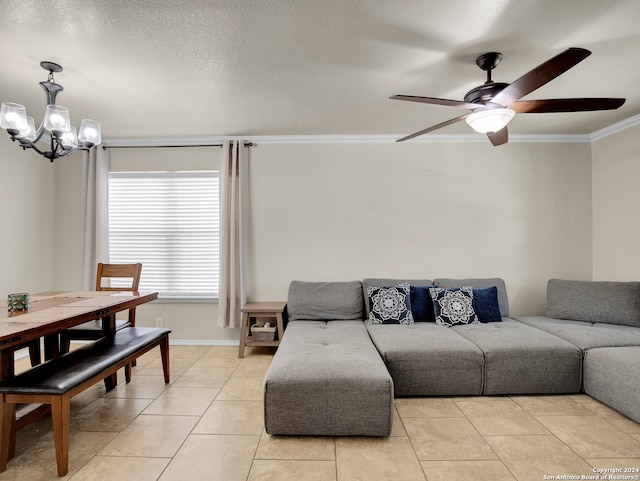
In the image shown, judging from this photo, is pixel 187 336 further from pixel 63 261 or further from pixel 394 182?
pixel 394 182

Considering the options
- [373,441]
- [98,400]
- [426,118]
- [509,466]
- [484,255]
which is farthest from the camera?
[484,255]

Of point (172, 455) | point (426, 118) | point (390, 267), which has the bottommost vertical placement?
point (172, 455)

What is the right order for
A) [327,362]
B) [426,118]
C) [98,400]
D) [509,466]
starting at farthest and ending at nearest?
[426,118] < [98,400] < [327,362] < [509,466]

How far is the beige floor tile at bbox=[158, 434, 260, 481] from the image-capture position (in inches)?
69.0

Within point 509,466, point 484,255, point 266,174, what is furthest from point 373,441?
point 266,174

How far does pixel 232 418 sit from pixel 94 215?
2.90 m

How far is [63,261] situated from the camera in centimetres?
405

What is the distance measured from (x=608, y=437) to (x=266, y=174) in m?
3.63

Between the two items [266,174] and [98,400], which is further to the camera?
[266,174]

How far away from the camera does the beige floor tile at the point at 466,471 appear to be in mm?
1718

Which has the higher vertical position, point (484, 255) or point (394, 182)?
point (394, 182)

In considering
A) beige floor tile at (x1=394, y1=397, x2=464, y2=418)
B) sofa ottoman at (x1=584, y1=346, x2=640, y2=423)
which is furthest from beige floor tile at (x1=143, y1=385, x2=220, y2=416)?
sofa ottoman at (x1=584, y1=346, x2=640, y2=423)

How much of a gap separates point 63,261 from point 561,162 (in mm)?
5913

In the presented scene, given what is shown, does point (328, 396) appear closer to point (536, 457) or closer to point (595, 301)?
point (536, 457)
